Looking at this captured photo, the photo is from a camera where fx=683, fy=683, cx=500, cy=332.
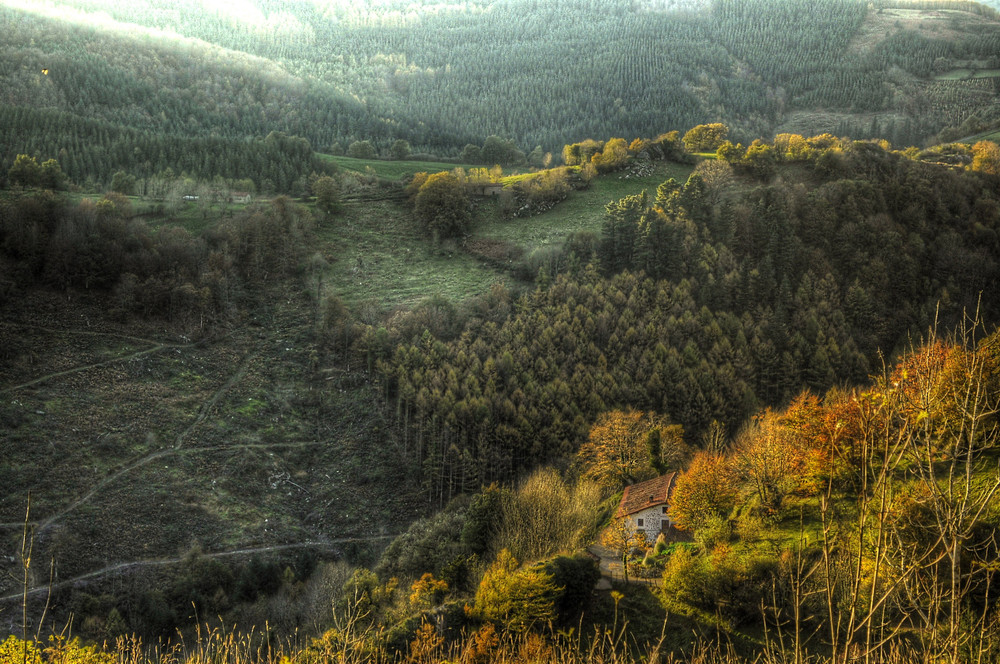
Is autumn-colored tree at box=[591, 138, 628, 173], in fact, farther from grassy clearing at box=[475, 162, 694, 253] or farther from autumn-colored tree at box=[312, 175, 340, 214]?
autumn-colored tree at box=[312, 175, 340, 214]

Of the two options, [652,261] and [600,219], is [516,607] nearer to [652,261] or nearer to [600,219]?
[652,261]

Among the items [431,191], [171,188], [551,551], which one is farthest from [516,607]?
[171,188]

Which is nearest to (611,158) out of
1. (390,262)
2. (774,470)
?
(390,262)

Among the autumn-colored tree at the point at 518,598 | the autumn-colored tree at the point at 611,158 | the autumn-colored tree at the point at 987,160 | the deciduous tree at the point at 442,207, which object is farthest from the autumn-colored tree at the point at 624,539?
the autumn-colored tree at the point at 987,160

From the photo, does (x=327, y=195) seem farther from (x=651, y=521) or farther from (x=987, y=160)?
(x=987, y=160)

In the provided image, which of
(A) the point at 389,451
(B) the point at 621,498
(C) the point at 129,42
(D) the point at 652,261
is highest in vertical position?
(C) the point at 129,42

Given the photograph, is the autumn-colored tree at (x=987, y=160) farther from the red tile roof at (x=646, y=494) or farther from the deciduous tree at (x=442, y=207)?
the red tile roof at (x=646, y=494)

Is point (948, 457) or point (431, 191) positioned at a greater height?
point (948, 457)
